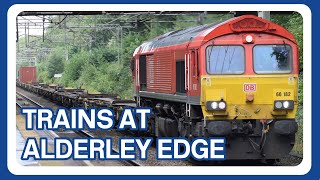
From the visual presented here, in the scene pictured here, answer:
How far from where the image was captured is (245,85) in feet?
34.3

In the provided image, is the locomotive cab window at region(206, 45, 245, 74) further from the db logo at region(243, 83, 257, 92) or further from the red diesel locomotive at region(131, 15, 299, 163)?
the db logo at region(243, 83, 257, 92)

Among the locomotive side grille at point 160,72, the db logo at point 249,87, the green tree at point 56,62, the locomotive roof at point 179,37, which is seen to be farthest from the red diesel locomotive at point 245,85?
the green tree at point 56,62

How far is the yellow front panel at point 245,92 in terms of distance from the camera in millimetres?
10383

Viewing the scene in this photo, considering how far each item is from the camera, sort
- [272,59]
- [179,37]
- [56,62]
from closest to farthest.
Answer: [272,59] < [179,37] < [56,62]

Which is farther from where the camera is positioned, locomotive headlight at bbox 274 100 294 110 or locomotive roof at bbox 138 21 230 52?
locomotive roof at bbox 138 21 230 52

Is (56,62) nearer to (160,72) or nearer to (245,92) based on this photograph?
(160,72)

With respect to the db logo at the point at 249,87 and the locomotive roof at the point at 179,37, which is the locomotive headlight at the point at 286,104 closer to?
the db logo at the point at 249,87

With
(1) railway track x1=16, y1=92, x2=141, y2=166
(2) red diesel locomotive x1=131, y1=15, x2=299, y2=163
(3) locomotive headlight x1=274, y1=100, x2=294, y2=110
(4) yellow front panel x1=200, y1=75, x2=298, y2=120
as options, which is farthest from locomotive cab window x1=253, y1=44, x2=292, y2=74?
(1) railway track x1=16, y1=92, x2=141, y2=166

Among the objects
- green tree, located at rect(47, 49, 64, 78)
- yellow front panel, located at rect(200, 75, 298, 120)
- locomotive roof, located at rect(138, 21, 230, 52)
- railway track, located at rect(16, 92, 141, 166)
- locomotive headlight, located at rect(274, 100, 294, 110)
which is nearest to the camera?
yellow front panel, located at rect(200, 75, 298, 120)

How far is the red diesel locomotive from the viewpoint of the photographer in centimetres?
1043

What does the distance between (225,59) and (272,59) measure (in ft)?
2.48

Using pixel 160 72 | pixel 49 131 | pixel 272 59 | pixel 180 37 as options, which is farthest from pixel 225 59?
pixel 49 131

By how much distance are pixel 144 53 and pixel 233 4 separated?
7.44 meters

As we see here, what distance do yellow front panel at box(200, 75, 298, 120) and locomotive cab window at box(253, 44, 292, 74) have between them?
0.12 m
